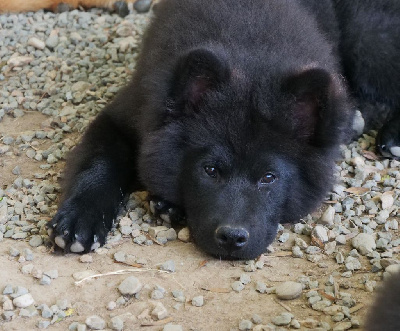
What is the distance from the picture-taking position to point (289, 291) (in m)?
3.62

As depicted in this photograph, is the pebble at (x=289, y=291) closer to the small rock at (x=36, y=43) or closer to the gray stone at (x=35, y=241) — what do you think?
the gray stone at (x=35, y=241)

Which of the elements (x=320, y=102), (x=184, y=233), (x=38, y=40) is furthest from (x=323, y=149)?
(x=38, y=40)

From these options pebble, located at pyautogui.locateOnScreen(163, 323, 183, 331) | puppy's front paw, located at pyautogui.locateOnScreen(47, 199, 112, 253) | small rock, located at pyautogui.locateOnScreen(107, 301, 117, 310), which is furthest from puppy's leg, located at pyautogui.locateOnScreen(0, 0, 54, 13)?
pebble, located at pyautogui.locateOnScreen(163, 323, 183, 331)

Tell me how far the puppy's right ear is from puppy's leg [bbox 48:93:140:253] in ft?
2.21

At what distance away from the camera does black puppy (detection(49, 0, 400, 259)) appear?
385cm

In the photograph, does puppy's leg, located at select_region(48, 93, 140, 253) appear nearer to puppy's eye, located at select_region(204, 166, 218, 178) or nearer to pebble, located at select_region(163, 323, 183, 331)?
puppy's eye, located at select_region(204, 166, 218, 178)

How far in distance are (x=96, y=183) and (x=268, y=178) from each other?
3.44 feet

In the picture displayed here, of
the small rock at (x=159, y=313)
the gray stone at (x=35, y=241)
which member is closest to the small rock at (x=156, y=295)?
the small rock at (x=159, y=313)

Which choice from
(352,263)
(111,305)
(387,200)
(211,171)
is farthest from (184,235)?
(387,200)

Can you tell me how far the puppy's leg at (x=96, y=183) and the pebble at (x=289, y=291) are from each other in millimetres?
1058

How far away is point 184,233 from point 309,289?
0.83 metres

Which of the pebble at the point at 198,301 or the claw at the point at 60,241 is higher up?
the pebble at the point at 198,301

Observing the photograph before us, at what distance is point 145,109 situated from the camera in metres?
4.22

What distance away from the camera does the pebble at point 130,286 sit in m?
3.60
